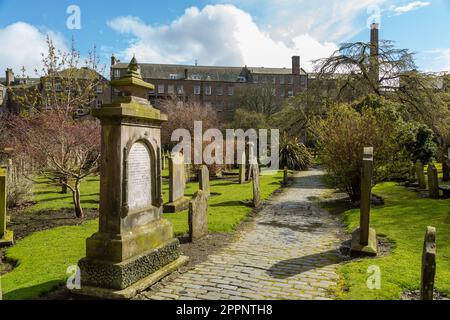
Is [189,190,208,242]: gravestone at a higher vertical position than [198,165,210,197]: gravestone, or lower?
lower

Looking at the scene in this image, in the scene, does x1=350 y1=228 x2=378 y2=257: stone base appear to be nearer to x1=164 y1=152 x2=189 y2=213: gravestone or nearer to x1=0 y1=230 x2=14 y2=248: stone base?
x1=164 y1=152 x2=189 y2=213: gravestone

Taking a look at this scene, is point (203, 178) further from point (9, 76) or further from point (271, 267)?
point (9, 76)

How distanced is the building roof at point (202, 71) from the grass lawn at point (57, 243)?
53.5m

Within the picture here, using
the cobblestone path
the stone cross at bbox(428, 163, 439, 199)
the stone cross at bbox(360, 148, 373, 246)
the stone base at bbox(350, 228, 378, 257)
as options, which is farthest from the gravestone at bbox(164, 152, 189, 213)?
the stone cross at bbox(428, 163, 439, 199)

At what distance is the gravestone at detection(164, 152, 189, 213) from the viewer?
12845mm

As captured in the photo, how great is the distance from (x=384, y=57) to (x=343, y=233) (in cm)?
1792

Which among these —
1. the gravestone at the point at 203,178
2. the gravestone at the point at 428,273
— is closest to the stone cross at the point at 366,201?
the gravestone at the point at 428,273

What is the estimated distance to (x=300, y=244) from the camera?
8.43m

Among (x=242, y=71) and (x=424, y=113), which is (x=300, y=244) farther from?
(x=242, y=71)

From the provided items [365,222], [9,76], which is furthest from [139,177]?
[9,76]

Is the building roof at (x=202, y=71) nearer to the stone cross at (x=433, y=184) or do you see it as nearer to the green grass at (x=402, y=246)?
the stone cross at (x=433, y=184)

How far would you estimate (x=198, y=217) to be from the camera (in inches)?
352

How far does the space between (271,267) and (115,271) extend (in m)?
2.92
